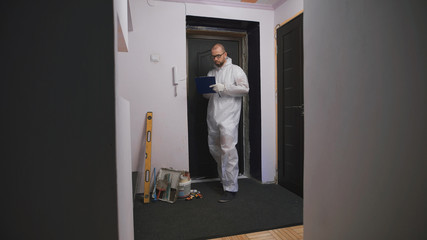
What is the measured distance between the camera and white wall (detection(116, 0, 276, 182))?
2621 millimetres

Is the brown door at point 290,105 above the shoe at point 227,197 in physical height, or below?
above

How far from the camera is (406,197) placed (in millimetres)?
673

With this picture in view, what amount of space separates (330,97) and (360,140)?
0.69ft

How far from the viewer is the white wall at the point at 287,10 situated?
8.38ft

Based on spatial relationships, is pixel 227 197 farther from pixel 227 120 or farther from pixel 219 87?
pixel 219 87

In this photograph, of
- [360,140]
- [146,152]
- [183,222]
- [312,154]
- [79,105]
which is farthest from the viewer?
[146,152]

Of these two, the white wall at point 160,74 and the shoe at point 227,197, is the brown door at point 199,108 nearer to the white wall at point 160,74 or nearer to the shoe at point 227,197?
the white wall at point 160,74

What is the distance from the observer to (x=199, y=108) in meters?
3.28

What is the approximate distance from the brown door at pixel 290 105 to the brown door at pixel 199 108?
767 millimetres

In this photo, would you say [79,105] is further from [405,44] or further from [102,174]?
[405,44]

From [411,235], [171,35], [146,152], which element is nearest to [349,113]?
[411,235]

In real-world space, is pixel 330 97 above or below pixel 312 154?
above

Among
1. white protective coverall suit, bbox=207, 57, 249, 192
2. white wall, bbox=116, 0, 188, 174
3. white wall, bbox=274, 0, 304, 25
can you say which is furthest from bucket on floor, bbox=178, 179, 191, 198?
white wall, bbox=274, 0, 304, 25

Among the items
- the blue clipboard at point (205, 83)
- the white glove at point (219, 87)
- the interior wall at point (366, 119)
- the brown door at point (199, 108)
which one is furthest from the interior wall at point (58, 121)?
the brown door at point (199, 108)
